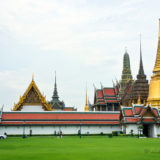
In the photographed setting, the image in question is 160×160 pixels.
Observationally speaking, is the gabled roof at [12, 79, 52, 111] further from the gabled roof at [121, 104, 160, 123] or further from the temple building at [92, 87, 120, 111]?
the temple building at [92, 87, 120, 111]

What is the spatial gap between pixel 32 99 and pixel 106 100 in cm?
2907

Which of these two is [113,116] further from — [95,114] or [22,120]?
[22,120]

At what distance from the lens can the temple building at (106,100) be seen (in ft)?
264

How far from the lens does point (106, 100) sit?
8081 centimetres

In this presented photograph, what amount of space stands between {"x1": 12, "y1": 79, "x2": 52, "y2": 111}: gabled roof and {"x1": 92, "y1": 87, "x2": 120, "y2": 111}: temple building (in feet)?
89.1

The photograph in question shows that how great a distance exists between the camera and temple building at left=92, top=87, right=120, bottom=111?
80562 millimetres

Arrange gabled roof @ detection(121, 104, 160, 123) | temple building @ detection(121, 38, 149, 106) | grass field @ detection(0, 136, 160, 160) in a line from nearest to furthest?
1. grass field @ detection(0, 136, 160, 160)
2. gabled roof @ detection(121, 104, 160, 123)
3. temple building @ detection(121, 38, 149, 106)

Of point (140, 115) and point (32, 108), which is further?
point (32, 108)

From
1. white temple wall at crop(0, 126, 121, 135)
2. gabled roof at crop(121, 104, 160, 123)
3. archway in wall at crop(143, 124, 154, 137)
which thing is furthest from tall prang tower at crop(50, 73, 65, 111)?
archway in wall at crop(143, 124, 154, 137)

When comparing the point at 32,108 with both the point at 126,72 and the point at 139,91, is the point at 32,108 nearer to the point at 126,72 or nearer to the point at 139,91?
the point at 139,91

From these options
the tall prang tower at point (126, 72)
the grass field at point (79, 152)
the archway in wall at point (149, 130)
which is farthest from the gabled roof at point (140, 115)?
the tall prang tower at point (126, 72)

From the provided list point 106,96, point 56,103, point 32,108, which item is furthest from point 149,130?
point 56,103

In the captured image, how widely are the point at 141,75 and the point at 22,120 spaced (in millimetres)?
34656

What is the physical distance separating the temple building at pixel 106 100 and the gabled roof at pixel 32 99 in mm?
27150
